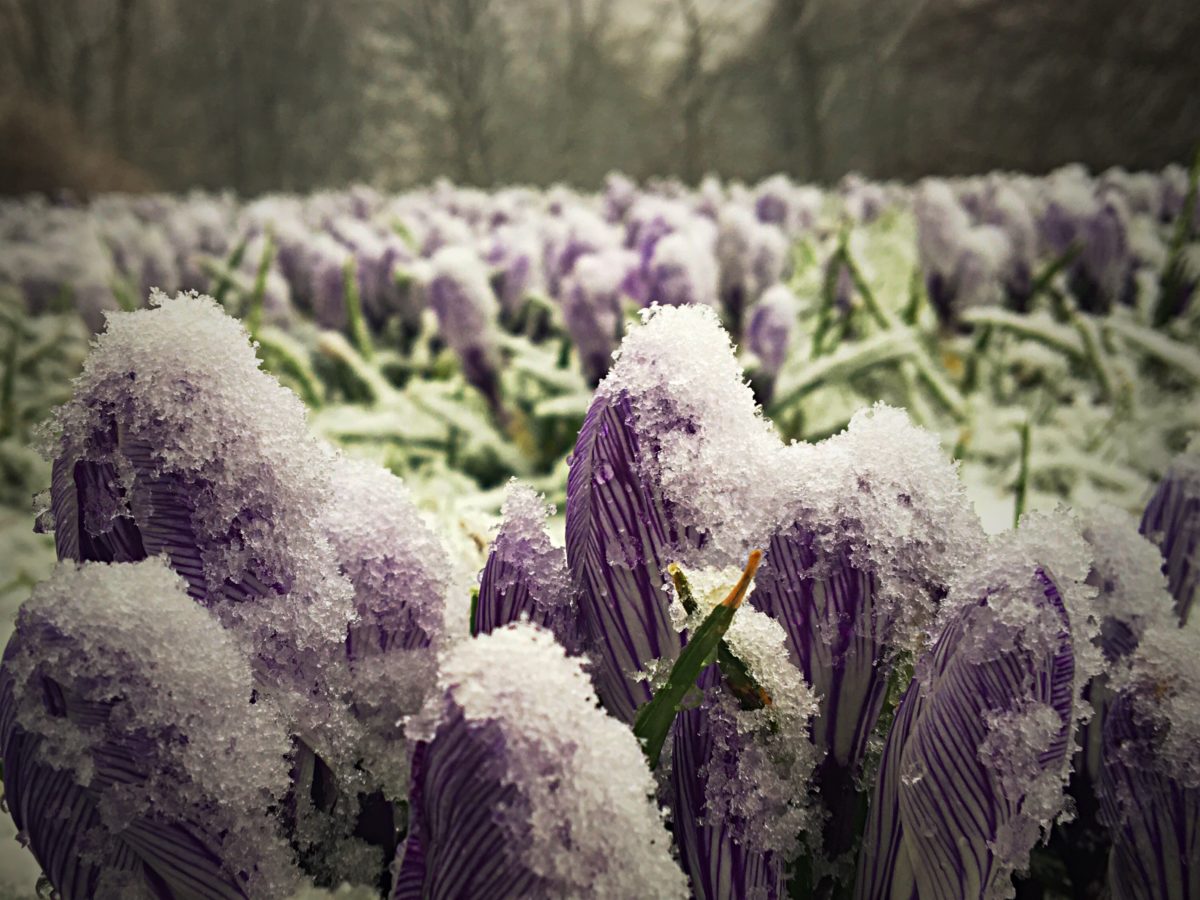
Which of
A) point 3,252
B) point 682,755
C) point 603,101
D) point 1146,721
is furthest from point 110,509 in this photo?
point 603,101

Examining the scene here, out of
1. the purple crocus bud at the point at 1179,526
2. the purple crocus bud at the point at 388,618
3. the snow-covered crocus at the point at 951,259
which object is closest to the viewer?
the purple crocus bud at the point at 388,618

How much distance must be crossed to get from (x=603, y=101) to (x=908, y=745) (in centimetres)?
799

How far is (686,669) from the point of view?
32cm

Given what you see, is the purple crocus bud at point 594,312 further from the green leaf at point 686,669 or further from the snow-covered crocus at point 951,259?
the green leaf at point 686,669

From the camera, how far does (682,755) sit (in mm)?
365

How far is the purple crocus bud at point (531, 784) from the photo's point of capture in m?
0.28

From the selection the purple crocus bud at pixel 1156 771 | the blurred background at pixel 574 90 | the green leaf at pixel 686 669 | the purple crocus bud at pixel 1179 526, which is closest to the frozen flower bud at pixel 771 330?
Answer: the purple crocus bud at pixel 1179 526

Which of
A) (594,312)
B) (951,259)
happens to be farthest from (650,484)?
(951,259)

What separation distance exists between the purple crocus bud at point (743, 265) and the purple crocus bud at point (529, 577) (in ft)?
5.26

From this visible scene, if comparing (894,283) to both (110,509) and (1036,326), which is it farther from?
(110,509)

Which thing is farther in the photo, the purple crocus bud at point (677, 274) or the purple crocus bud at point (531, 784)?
the purple crocus bud at point (677, 274)

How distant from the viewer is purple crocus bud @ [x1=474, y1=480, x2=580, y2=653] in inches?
14.8

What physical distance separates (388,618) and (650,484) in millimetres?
A: 120

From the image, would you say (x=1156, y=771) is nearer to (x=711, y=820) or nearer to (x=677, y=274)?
(x=711, y=820)
